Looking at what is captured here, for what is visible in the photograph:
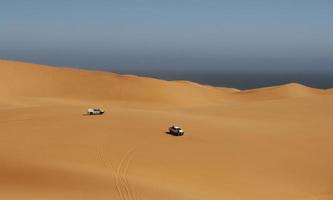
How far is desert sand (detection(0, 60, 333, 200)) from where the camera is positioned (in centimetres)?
1748

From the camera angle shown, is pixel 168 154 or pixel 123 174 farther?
pixel 168 154

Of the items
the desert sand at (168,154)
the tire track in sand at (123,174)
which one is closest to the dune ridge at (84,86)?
the desert sand at (168,154)

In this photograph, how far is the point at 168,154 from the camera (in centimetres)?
2247

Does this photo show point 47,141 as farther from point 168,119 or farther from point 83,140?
point 168,119

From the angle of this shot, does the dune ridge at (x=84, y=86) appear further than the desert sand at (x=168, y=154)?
Yes

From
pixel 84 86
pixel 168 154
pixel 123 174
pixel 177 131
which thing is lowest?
pixel 123 174

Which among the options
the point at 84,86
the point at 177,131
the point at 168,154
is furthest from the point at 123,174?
the point at 84,86

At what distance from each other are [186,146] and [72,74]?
37.0 metres

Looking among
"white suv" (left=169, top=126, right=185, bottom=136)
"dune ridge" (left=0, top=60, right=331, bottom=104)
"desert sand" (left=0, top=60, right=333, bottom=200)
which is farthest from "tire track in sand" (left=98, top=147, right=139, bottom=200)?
"dune ridge" (left=0, top=60, right=331, bottom=104)

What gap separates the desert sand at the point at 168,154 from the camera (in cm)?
1748

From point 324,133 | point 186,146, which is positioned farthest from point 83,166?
Result: point 324,133

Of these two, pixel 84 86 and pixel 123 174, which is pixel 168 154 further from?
pixel 84 86

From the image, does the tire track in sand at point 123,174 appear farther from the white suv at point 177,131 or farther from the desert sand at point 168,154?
the white suv at point 177,131

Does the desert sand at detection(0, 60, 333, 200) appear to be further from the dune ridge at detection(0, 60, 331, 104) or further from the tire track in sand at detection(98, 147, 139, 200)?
the dune ridge at detection(0, 60, 331, 104)
